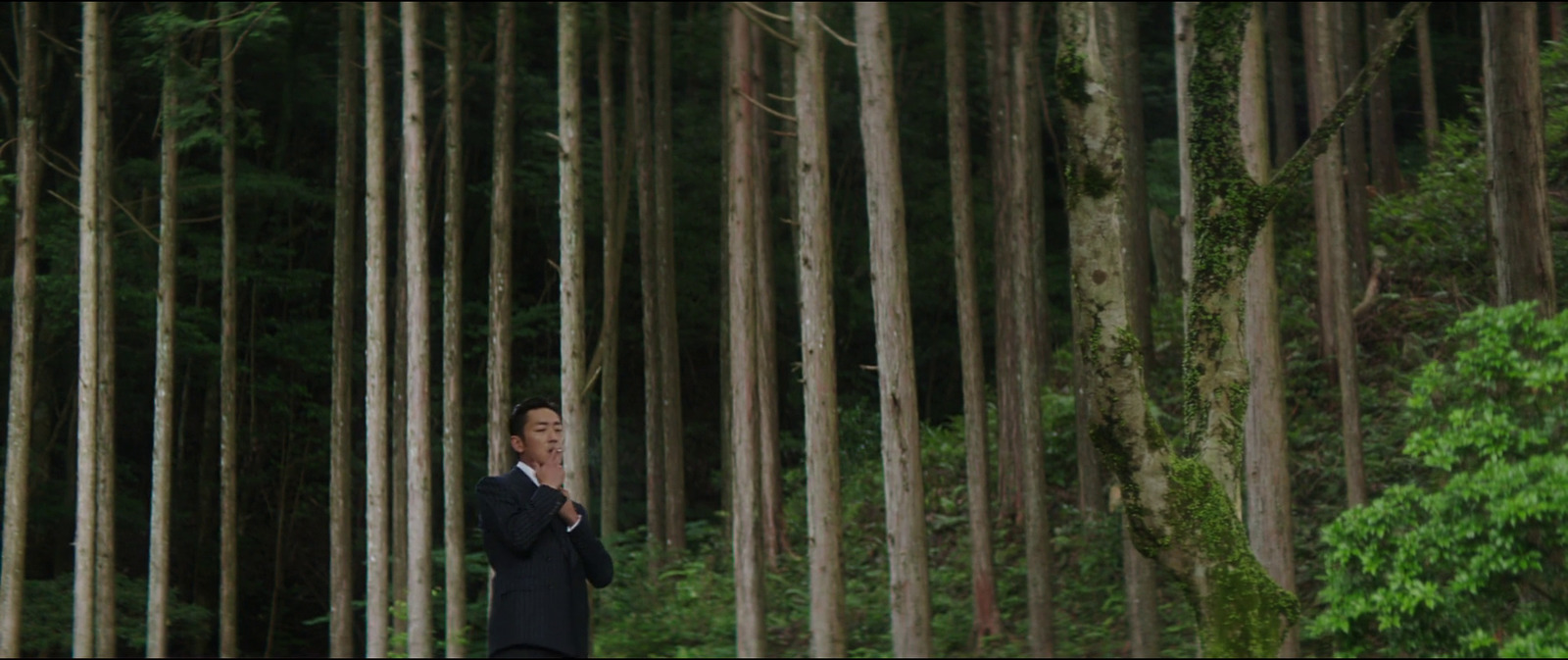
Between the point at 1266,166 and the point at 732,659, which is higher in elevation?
the point at 1266,166

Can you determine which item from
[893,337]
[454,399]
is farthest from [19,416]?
[893,337]

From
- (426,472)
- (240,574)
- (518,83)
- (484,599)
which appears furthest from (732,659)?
(240,574)

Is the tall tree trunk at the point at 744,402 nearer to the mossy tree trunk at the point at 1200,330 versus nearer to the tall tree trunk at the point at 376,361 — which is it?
the tall tree trunk at the point at 376,361

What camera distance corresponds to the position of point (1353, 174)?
60.8ft

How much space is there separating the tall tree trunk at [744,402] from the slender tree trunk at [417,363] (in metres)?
3.91

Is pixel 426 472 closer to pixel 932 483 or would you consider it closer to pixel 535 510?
pixel 932 483

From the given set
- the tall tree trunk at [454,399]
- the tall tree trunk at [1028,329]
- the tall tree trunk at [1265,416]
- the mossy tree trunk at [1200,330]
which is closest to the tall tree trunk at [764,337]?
the tall tree trunk at [1028,329]

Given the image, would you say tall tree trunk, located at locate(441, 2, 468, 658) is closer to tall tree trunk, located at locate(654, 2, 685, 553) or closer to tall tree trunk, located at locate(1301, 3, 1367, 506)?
tall tree trunk, located at locate(654, 2, 685, 553)

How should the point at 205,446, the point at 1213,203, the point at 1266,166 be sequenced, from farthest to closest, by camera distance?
the point at 205,446
the point at 1266,166
the point at 1213,203

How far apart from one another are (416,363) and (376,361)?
77 cm

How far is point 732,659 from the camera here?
18156 mm

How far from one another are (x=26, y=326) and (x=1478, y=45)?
72.1 ft

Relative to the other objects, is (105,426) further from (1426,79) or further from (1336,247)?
(1426,79)

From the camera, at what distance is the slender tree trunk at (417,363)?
18375 millimetres
